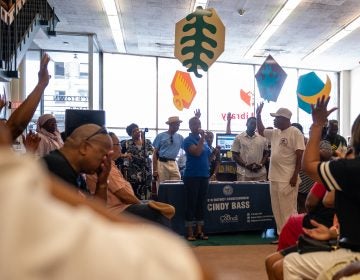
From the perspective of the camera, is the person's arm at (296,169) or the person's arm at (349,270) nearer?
the person's arm at (349,270)

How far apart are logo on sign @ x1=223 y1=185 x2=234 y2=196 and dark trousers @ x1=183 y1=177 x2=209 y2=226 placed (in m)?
0.36

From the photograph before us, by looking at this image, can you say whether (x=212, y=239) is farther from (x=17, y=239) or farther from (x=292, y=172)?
(x=17, y=239)

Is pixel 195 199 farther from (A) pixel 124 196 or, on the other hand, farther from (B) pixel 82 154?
(B) pixel 82 154

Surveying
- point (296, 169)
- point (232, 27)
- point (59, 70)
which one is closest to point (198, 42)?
point (296, 169)

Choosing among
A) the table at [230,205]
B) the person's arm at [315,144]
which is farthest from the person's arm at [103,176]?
the table at [230,205]

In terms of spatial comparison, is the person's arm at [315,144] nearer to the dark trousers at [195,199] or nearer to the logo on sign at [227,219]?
the dark trousers at [195,199]

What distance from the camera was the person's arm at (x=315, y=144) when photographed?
7.09 ft

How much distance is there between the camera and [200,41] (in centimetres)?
475

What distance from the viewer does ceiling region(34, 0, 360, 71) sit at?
790 centimetres

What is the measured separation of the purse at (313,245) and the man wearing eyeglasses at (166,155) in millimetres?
4299

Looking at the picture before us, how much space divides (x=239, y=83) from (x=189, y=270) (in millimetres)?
12212

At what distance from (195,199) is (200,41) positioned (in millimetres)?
1892

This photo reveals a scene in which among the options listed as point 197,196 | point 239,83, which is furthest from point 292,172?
point 239,83

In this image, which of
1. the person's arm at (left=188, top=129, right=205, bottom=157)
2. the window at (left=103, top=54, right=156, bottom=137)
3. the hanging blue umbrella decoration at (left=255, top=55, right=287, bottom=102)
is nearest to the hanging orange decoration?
the window at (left=103, top=54, right=156, bottom=137)
